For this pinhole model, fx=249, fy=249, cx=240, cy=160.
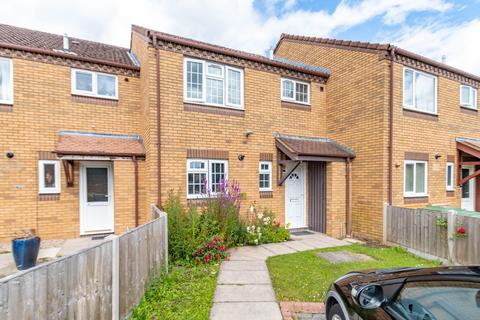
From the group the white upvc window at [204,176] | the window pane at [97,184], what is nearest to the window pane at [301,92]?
the white upvc window at [204,176]

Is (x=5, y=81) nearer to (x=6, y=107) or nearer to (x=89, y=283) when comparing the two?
(x=6, y=107)

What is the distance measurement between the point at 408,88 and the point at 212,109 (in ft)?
21.8

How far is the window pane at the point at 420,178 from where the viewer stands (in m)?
8.66

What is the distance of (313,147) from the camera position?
8.65 meters

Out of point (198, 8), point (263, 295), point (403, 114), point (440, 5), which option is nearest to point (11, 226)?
point (263, 295)

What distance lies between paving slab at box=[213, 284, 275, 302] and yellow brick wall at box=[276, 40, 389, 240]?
5.03m

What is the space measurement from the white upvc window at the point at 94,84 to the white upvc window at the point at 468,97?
13232 mm

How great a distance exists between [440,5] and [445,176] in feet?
20.0

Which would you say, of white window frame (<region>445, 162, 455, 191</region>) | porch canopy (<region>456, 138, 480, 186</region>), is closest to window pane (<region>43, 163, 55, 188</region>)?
white window frame (<region>445, 162, 455, 191</region>)

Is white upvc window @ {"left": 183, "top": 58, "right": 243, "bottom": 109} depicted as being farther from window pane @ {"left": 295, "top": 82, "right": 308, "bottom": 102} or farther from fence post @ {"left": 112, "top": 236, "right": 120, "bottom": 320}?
fence post @ {"left": 112, "top": 236, "right": 120, "bottom": 320}

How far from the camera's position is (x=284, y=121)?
9.00 metres

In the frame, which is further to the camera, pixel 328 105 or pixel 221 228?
pixel 328 105

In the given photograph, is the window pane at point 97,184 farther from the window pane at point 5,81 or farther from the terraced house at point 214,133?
the window pane at point 5,81

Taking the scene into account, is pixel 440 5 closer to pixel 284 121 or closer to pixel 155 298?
pixel 284 121
